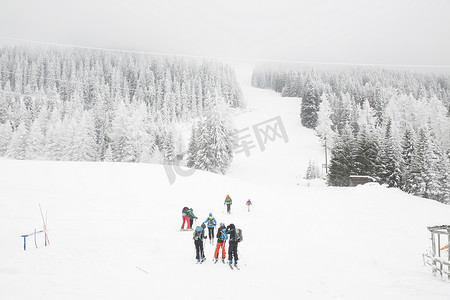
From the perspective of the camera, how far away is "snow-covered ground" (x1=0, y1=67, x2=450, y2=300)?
782 centimetres

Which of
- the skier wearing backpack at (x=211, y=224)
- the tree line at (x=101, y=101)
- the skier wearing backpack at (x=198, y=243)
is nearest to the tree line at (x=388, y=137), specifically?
the tree line at (x=101, y=101)

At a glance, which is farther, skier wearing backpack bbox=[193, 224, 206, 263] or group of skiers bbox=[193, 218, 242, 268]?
skier wearing backpack bbox=[193, 224, 206, 263]

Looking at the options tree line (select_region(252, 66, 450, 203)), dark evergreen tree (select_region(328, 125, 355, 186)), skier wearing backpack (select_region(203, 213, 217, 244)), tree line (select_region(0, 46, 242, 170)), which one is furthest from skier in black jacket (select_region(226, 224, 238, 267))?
tree line (select_region(0, 46, 242, 170))

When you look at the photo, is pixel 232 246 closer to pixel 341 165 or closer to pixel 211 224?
pixel 211 224

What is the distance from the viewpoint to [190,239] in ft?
42.3

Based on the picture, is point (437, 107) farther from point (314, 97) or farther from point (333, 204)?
point (333, 204)

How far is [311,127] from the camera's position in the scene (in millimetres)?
80625

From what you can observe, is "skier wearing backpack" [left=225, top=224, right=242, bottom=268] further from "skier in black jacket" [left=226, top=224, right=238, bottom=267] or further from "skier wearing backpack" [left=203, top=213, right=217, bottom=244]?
"skier wearing backpack" [left=203, top=213, right=217, bottom=244]

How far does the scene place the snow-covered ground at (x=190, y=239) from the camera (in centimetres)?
782

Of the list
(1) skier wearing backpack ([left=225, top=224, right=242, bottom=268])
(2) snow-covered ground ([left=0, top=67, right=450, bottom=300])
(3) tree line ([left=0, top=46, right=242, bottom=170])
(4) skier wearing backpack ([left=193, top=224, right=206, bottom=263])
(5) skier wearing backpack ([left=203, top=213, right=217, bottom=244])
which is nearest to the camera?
(2) snow-covered ground ([left=0, top=67, right=450, bottom=300])

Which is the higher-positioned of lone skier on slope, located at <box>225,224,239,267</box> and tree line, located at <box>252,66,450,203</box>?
tree line, located at <box>252,66,450,203</box>

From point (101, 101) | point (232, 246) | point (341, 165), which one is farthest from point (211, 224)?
point (101, 101)

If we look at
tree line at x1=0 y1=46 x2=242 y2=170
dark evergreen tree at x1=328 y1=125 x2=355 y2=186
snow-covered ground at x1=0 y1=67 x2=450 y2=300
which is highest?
tree line at x1=0 y1=46 x2=242 y2=170

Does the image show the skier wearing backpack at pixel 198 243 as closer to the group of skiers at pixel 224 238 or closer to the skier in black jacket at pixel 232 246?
the group of skiers at pixel 224 238
